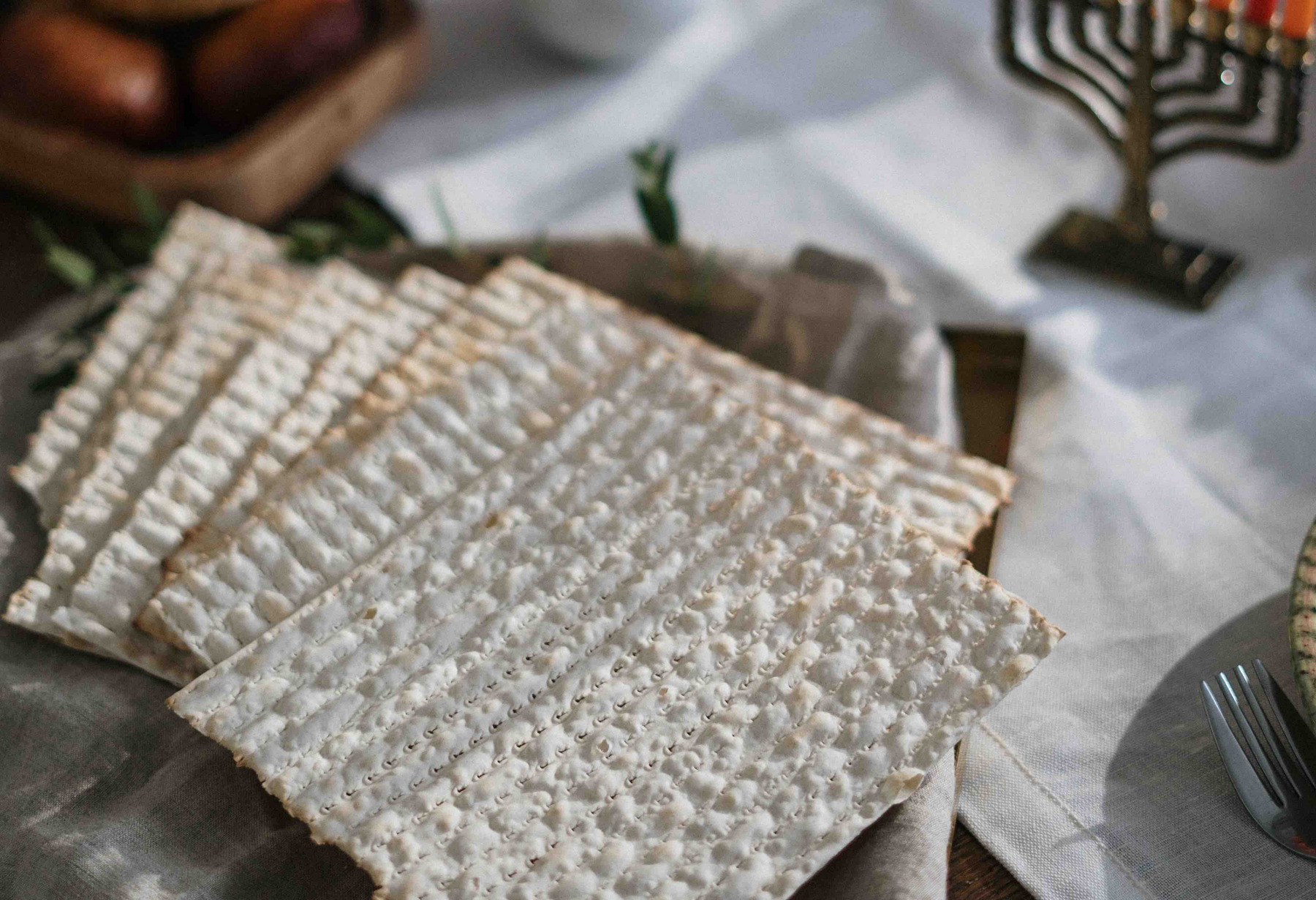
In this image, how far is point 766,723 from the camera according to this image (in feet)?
1.91

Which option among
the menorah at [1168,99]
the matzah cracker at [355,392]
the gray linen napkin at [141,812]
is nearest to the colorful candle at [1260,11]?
the menorah at [1168,99]

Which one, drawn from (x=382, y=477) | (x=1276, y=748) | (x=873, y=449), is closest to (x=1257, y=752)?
(x=1276, y=748)

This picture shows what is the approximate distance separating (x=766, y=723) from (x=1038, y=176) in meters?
0.74

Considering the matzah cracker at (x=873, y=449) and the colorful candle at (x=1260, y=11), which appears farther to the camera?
the colorful candle at (x=1260, y=11)

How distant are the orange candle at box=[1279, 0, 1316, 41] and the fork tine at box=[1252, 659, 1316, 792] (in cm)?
47

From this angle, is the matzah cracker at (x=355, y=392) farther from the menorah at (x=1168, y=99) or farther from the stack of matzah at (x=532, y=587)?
the menorah at (x=1168, y=99)

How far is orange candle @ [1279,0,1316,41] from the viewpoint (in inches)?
32.0

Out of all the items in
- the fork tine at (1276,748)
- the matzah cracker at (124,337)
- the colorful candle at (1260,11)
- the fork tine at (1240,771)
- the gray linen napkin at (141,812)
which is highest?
the colorful candle at (1260,11)

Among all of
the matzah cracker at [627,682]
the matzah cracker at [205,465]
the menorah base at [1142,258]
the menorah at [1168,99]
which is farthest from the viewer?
the menorah base at [1142,258]

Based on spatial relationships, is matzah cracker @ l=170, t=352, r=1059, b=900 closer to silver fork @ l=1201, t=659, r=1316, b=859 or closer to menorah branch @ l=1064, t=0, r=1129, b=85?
silver fork @ l=1201, t=659, r=1316, b=859

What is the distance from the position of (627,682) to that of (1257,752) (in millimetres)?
337

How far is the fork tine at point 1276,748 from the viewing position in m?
0.60

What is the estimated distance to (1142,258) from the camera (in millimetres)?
1005

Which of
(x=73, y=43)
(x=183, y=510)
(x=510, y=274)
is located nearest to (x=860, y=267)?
(x=510, y=274)
